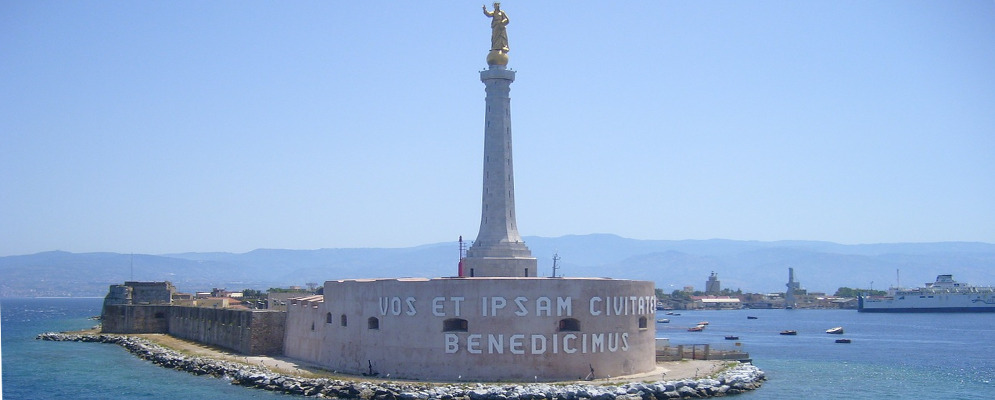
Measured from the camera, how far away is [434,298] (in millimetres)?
29578

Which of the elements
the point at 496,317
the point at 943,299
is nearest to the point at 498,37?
the point at 496,317

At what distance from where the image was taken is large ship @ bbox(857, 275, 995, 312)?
12569 centimetres

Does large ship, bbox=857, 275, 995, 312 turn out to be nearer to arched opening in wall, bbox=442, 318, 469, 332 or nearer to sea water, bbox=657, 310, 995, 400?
sea water, bbox=657, 310, 995, 400

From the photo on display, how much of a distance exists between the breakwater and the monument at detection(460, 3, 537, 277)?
6131 mm

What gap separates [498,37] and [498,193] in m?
5.80

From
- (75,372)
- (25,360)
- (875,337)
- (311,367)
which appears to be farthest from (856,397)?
(875,337)

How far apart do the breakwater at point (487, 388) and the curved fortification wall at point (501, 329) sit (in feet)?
4.65

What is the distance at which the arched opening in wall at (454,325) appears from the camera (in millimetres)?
29453

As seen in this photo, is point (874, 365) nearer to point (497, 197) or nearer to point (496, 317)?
point (497, 197)

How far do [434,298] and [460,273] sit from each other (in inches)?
182

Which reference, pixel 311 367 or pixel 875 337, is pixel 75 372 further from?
pixel 875 337

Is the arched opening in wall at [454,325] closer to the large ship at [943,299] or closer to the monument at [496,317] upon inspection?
the monument at [496,317]

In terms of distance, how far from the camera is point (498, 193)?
33.5m

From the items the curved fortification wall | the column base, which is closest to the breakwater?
the curved fortification wall
